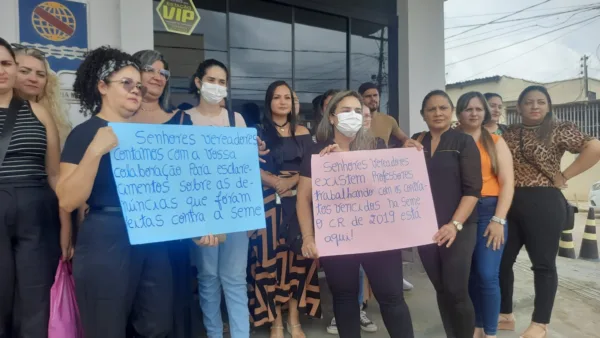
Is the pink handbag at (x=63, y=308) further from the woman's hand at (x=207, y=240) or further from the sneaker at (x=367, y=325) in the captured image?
the sneaker at (x=367, y=325)

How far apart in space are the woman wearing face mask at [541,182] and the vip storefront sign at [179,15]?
10.6ft

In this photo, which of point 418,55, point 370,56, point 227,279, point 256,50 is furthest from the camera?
point 370,56

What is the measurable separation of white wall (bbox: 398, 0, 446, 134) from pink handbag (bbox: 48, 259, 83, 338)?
4347mm

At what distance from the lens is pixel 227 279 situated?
2.69 meters

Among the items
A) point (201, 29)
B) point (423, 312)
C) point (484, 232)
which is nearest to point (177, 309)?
point (484, 232)

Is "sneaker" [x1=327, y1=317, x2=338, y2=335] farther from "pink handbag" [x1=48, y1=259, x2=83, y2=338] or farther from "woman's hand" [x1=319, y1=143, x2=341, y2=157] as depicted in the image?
"pink handbag" [x1=48, y1=259, x2=83, y2=338]

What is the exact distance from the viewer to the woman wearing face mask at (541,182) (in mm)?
3113

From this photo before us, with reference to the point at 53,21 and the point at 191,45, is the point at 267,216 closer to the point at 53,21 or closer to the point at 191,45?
the point at 191,45

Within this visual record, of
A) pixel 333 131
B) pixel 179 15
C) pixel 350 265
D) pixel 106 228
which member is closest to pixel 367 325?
pixel 350 265

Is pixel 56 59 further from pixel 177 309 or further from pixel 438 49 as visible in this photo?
pixel 438 49

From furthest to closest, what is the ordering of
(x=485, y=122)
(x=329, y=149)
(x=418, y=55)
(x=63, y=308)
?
(x=418, y=55), (x=485, y=122), (x=329, y=149), (x=63, y=308)

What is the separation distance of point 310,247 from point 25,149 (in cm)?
162

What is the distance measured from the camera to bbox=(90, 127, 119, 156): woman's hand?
1822mm

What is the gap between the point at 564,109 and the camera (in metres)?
16.8
